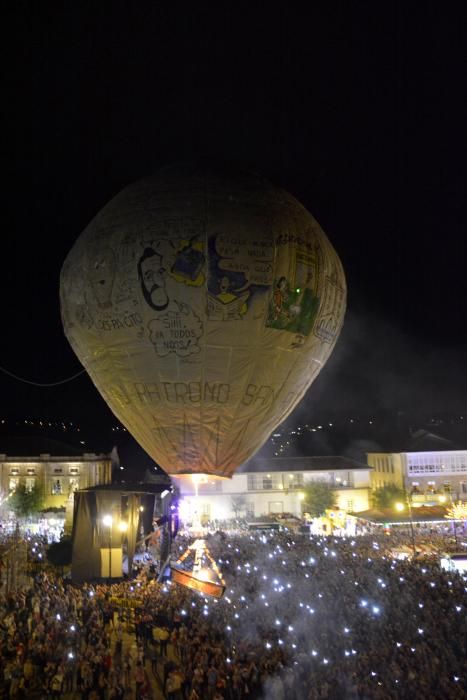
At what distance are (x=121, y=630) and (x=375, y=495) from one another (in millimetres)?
32932

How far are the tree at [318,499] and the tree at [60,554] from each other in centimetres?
2313

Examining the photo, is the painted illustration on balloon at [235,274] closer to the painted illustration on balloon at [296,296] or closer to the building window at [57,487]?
the painted illustration on balloon at [296,296]

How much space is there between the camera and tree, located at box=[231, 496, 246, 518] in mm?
45656

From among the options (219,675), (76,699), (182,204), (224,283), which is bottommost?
(76,699)

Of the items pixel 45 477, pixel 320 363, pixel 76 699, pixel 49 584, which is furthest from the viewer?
pixel 45 477

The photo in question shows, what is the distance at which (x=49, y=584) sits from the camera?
1745 centimetres

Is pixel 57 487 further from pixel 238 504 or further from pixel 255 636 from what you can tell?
pixel 255 636

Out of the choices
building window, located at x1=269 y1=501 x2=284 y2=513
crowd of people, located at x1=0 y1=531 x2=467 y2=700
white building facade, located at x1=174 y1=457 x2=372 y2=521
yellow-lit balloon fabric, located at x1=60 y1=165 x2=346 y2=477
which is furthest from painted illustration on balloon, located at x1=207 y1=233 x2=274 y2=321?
building window, located at x1=269 y1=501 x2=284 y2=513

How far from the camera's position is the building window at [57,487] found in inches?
1989

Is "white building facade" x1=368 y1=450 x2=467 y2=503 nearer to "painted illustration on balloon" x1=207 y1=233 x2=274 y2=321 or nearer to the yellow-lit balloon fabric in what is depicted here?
the yellow-lit balloon fabric

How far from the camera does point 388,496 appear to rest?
139 ft

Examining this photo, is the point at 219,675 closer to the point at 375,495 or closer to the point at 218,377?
the point at 218,377

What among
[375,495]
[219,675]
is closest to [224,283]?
[219,675]

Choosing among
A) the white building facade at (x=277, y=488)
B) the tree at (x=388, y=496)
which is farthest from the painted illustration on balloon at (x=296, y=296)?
the white building facade at (x=277, y=488)
